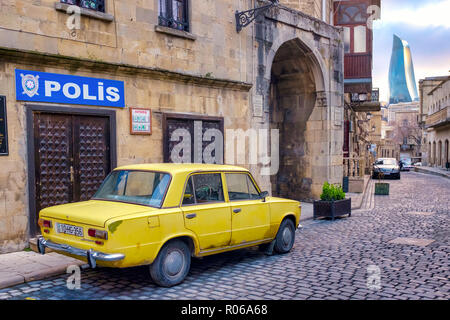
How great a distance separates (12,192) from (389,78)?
188 m

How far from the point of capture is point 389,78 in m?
178

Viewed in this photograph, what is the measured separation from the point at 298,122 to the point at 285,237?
29.6 ft

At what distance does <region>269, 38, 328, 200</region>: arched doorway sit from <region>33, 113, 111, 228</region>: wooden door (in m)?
8.11

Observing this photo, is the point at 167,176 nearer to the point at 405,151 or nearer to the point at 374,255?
the point at 374,255

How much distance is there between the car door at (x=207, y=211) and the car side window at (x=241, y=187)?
0.22 metres

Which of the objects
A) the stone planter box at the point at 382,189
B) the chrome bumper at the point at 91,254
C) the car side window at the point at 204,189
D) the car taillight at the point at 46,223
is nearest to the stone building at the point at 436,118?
Result: the stone planter box at the point at 382,189

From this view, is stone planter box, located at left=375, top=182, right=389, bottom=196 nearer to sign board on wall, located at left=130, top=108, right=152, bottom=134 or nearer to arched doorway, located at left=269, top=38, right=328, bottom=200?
arched doorway, located at left=269, top=38, right=328, bottom=200

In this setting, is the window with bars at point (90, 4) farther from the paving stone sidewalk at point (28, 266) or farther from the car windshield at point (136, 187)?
the paving stone sidewalk at point (28, 266)

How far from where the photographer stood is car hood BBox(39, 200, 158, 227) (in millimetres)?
5070

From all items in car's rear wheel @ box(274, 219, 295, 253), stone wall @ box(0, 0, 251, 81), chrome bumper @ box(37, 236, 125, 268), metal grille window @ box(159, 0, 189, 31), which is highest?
metal grille window @ box(159, 0, 189, 31)

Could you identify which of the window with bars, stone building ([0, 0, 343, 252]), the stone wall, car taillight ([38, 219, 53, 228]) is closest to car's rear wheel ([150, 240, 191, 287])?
car taillight ([38, 219, 53, 228])

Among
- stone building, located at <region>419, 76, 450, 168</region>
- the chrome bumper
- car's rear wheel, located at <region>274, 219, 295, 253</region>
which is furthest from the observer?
stone building, located at <region>419, 76, 450, 168</region>
